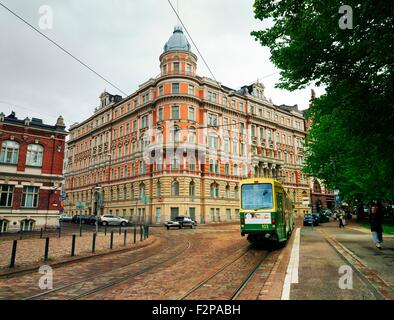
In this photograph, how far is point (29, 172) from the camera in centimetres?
2709

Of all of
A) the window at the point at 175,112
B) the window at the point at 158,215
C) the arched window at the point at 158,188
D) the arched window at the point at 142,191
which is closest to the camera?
the window at the point at 158,215

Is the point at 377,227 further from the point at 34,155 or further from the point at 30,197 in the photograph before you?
the point at 34,155

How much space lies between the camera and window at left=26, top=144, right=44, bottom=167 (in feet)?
89.7

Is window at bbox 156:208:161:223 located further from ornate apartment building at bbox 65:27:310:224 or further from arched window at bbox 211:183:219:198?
arched window at bbox 211:183:219:198

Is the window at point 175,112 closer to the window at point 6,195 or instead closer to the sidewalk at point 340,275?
the window at point 6,195

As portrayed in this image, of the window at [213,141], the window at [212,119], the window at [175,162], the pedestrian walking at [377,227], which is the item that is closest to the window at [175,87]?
the window at [212,119]

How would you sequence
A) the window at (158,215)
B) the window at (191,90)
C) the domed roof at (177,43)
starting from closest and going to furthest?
the window at (158,215)
the window at (191,90)
the domed roof at (177,43)

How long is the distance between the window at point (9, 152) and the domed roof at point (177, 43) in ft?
82.4

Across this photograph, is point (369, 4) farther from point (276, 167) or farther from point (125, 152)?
point (276, 167)

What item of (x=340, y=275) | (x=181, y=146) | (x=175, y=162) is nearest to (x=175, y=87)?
(x=181, y=146)

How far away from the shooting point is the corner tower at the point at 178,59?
41188 mm

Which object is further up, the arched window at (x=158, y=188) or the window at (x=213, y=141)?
the window at (x=213, y=141)

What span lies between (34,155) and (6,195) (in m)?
4.42

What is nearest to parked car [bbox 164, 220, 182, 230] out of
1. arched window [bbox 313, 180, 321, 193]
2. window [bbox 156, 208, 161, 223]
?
window [bbox 156, 208, 161, 223]
